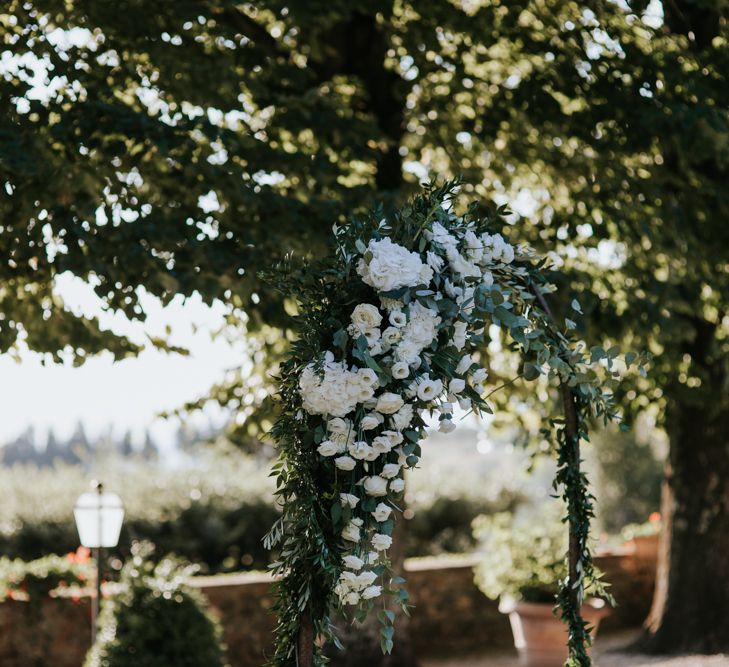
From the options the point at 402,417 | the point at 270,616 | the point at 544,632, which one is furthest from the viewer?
the point at 270,616

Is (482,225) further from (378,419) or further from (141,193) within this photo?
(141,193)

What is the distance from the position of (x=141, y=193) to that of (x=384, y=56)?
260 cm

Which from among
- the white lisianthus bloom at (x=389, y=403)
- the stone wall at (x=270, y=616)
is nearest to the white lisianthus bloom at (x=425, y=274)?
the white lisianthus bloom at (x=389, y=403)

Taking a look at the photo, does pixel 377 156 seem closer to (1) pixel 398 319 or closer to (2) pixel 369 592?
(1) pixel 398 319

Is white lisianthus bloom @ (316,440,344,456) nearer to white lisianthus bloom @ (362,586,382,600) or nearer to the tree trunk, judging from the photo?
Answer: white lisianthus bloom @ (362,586,382,600)

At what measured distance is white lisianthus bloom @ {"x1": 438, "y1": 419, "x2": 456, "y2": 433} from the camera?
3.52m

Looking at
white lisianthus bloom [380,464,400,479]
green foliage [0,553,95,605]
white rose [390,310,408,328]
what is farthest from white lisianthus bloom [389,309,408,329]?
green foliage [0,553,95,605]

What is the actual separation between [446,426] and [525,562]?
5577 mm

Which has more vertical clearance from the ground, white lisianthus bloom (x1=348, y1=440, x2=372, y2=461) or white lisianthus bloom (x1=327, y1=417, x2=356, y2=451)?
white lisianthus bloom (x1=327, y1=417, x2=356, y2=451)

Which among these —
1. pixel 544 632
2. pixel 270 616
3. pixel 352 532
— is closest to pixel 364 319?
pixel 352 532

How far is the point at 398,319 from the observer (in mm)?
3430

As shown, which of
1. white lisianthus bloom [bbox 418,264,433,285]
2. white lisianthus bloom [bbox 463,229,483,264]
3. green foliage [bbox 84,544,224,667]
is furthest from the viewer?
green foliage [bbox 84,544,224,667]

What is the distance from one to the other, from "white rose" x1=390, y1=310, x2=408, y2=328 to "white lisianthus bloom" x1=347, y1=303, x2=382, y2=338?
44 millimetres

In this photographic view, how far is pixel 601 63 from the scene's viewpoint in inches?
265
